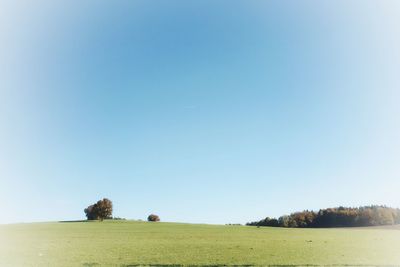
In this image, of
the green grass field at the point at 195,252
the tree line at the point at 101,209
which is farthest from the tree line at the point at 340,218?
the green grass field at the point at 195,252

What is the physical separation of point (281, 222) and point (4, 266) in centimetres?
13688

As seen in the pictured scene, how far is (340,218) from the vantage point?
14838 centimetres

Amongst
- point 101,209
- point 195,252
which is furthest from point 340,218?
point 195,252

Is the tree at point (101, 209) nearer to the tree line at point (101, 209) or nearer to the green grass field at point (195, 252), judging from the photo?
the tree line at point (101, 209)

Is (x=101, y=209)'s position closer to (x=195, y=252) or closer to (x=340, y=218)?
(x=340, y=218)

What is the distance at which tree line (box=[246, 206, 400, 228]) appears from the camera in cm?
13662

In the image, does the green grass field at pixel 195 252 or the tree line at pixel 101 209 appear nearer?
the green grass field at pixel 195 252

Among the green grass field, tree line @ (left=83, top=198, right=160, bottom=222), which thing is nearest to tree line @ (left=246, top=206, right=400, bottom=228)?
tree line @ (left=83, top=198, right=160, bottom=222)

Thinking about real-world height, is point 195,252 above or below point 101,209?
below

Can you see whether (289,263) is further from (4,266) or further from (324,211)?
(324,211)

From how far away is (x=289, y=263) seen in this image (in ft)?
92.6

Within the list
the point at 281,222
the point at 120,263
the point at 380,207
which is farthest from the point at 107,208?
the point at 120,263

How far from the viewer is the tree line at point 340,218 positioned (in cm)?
13662

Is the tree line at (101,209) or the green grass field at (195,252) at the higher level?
the tree line at (101,209)
